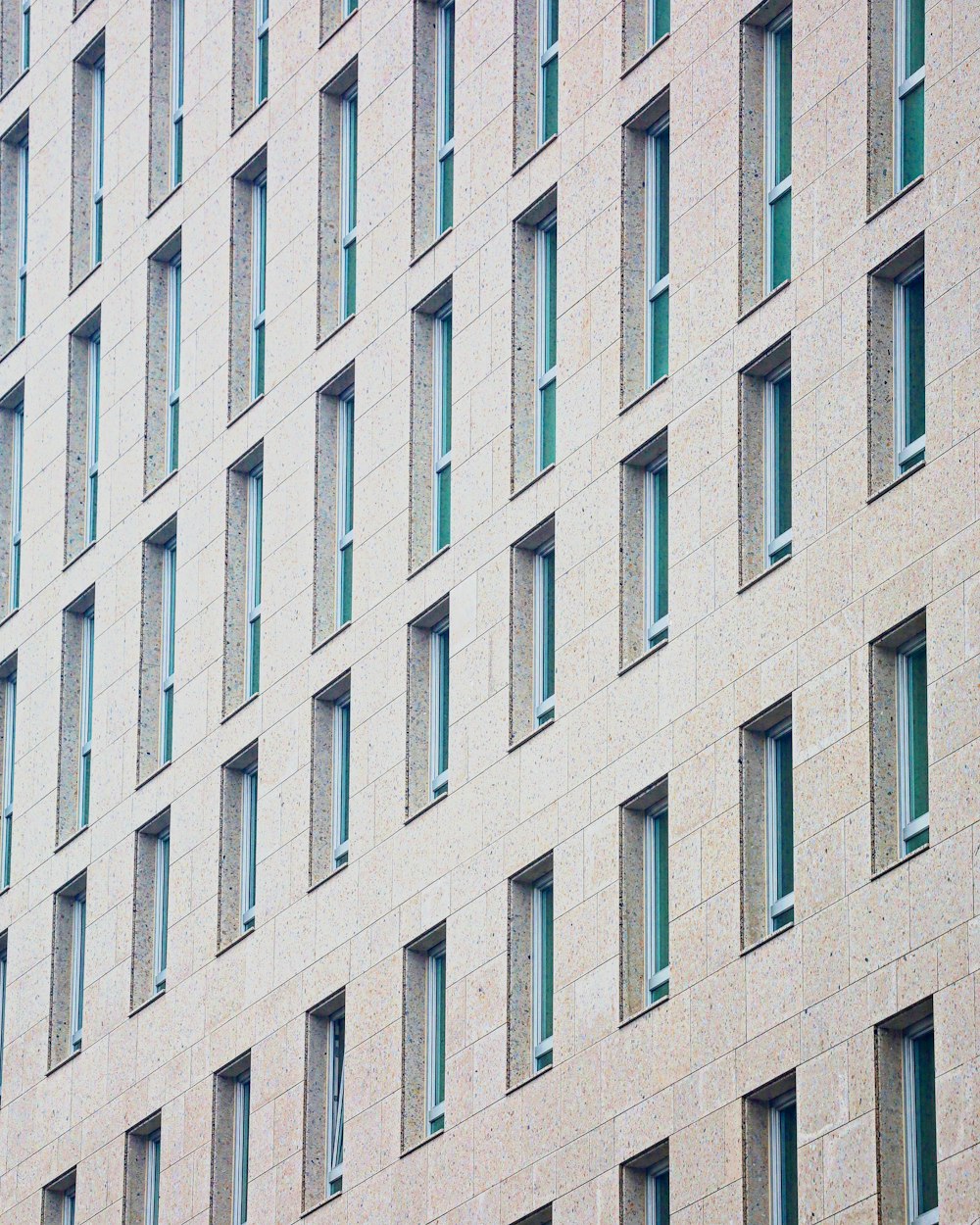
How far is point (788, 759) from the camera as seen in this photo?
38.9m

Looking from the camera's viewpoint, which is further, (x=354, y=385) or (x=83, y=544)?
(x=83, y=544)

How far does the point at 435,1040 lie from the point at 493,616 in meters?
4.87

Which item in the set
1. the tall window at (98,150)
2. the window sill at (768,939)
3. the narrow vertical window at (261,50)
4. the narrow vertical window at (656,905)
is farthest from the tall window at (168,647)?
the window sill at (768,939)

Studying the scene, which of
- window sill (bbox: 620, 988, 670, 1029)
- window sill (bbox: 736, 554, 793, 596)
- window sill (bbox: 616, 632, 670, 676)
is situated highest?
window sill (bbox: 616, 632, 670, 676)

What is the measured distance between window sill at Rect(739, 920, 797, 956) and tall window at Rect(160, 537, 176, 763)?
14.7 meters

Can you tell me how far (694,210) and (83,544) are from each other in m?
16.3

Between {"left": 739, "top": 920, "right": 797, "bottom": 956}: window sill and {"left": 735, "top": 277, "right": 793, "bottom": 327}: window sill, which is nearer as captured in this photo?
{"left": 739, "top": 920, "right": 797, "bottom": 956}: window sill

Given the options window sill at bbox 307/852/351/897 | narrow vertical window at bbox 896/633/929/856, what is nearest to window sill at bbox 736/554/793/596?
narrow vertical window at bbox 896/633/929/856

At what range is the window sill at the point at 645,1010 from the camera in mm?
39406

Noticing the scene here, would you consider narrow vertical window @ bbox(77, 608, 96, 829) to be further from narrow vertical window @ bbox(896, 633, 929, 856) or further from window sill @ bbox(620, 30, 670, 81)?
narrow vertical window @ bbox(896, 633, 929, 856)

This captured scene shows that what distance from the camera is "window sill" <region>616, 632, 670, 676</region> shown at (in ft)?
133

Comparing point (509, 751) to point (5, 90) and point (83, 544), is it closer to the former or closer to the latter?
point (83, 544)

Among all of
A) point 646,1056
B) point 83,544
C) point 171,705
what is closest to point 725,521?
point 646,1056

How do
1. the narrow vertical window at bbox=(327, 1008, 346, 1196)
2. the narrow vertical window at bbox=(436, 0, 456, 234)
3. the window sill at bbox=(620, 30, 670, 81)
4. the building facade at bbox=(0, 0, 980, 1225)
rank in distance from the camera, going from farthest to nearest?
the narrow vertical window at bbox=(436, 0, 456, 234) → the narrow vertical window at bbox=(327, 1008, 346, 1196) → the window sill at bbox=(620, 30, 670, 81) → the building facade at bbox=(0, 0, 980, 1225)
